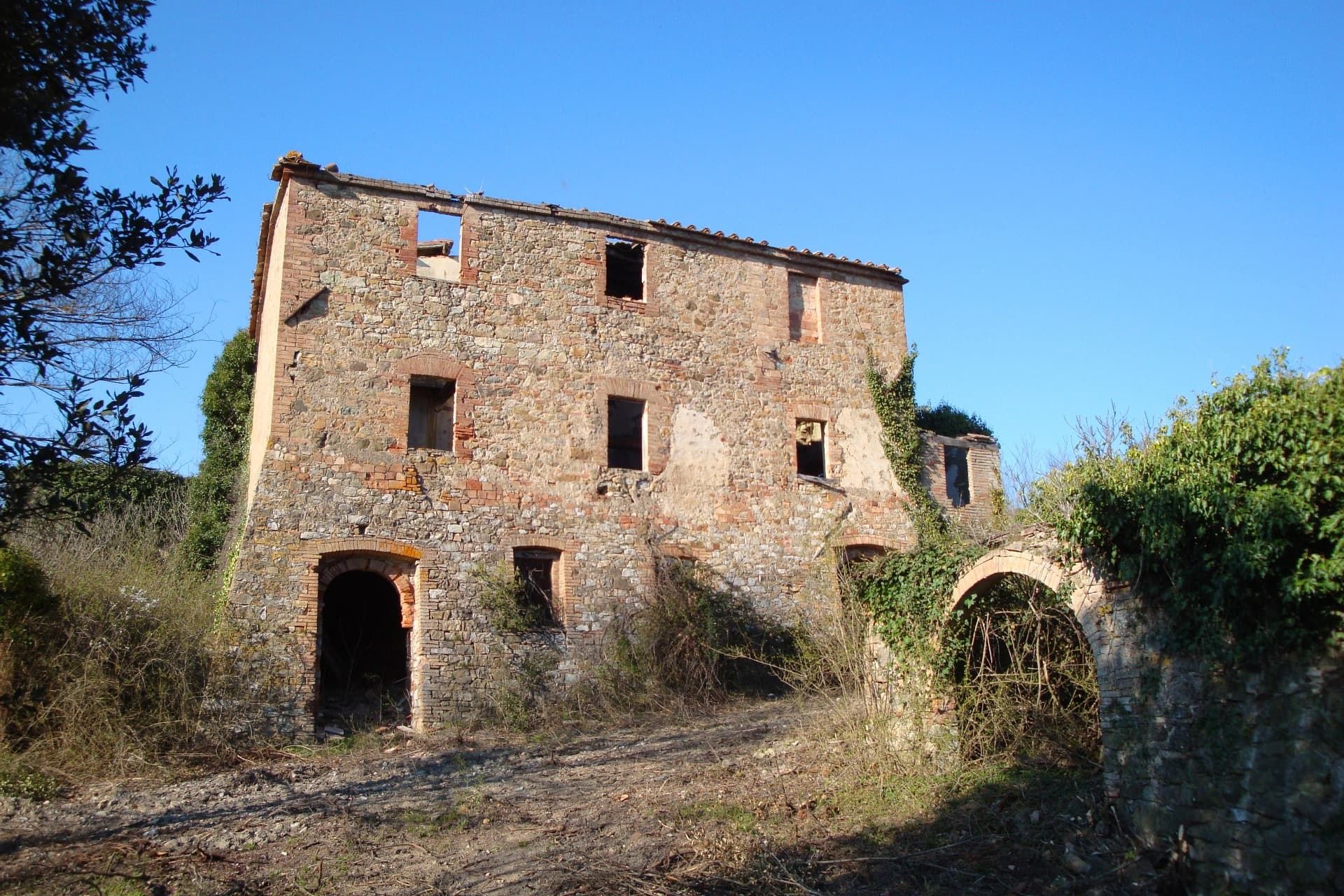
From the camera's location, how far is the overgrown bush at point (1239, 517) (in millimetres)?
6746

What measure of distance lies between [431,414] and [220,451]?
3.93 metres

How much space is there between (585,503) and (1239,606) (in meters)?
9.62

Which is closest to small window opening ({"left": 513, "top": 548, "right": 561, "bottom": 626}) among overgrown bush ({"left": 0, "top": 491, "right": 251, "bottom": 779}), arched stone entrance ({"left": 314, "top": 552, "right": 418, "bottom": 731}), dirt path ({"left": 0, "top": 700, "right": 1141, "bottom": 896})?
arched stone entrance ({"left": 314, "top": 552, "right": 418, "bottom": 731})

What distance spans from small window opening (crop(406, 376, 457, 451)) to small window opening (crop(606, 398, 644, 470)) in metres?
2.78

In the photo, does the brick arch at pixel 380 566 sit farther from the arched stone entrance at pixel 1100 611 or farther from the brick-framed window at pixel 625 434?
the arched stone entrance at pixel 1100 611

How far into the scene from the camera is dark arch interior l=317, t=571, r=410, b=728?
13.9m

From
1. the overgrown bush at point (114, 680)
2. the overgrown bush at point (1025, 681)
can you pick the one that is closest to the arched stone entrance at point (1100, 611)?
the overgrown bush at point (1025, 681)

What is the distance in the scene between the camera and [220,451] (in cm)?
1658

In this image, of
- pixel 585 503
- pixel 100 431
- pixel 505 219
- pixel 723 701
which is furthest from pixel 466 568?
pixel 100 431

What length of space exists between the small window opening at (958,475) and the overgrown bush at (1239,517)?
10.3 meters

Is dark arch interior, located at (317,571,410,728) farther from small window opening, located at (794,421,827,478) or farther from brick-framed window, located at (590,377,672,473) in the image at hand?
small window opening, located at (794,421,827,478)

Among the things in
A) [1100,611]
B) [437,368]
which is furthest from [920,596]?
[437,368]

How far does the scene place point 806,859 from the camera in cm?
845

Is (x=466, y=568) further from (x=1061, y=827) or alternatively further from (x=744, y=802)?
(x=1061, y=827)
